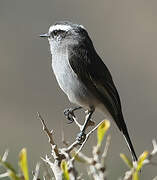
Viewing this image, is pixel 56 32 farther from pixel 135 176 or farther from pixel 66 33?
pixel 135 176

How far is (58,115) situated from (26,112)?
112 centimetres

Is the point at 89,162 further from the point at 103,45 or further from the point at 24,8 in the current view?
the point at 24,8

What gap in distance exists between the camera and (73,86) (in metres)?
5.96

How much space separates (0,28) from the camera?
76.3 ft

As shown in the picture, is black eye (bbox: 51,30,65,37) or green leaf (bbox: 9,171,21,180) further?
black eye (bbox: 51,30,65,37)

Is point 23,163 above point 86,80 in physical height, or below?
above

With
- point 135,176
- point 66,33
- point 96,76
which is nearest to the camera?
point 135,176

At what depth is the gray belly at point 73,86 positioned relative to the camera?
5957 mm

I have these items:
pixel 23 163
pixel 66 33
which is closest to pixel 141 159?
pixel 23 163

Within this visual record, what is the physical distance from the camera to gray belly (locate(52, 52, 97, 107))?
5.96 metres

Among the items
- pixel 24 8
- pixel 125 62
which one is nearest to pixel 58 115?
pixel 125 62

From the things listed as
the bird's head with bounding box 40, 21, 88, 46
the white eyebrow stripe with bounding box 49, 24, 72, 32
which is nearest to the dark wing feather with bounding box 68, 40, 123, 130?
the bird's head with bounding box 40, 21, 88, 46

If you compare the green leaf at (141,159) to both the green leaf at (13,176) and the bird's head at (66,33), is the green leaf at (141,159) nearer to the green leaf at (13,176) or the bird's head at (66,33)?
the green leaf at (13,176)

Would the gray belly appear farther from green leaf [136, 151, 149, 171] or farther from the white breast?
green leaf [136, 151, 149, 171]
